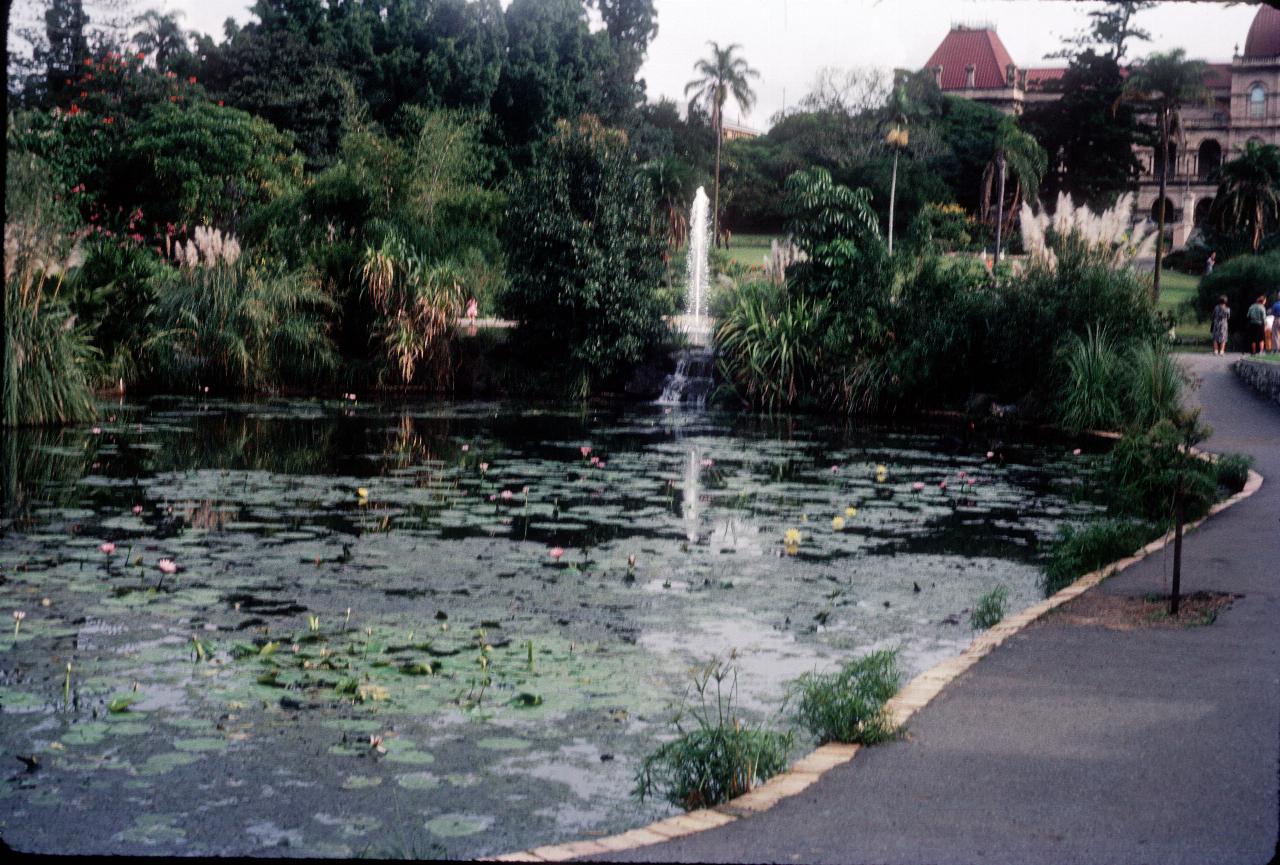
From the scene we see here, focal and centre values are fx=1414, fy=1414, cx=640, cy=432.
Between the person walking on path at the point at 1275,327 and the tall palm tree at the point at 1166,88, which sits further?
the person walking on path at the point at 1275,327

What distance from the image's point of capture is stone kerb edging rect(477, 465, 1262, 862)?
3.84 meters

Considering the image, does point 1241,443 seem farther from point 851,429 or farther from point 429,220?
point 429,220

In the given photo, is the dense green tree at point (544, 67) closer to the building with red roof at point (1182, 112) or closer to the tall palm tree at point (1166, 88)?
the building with red roof at point (1182, 112)

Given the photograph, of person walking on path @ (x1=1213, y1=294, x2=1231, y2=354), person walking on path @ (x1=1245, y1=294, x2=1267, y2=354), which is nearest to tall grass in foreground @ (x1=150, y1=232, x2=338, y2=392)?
person walking on path @ (x1=1213, y1=294, x2=1231, y2=354)

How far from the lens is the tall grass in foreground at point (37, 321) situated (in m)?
14.9

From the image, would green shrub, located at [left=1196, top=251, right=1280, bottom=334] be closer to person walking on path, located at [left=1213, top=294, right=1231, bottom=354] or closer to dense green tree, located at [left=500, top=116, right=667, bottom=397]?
person walking on path, located at [left=1213, top=294, right=1231, bottom=354]

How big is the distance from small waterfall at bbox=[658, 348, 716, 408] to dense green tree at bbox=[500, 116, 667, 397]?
0.75 meters

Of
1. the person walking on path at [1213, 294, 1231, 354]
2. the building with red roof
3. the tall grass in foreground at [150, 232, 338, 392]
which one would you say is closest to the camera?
the tall grass in foreground at [150, 232, 338, 392]

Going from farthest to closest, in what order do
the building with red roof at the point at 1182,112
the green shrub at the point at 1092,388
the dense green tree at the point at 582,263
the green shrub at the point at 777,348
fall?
1. the building with red roof at the point at 1182,112
2. the dense green tree at the point at 582,263
3. the green shrub at the point at 777,348
4. the green shrub at the point at 1092,388

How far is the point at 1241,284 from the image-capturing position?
37375 mm

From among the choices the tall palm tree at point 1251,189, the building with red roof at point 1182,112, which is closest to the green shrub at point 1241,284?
the building with red roof at point 1182,112

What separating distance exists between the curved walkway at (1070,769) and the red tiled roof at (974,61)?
35.4 m

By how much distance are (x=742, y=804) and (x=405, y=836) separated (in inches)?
40.7

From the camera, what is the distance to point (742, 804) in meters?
4.23
